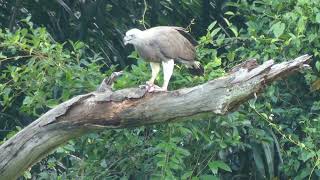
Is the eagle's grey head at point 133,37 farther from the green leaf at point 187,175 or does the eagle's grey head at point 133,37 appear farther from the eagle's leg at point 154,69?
the green leaf at point 187,175

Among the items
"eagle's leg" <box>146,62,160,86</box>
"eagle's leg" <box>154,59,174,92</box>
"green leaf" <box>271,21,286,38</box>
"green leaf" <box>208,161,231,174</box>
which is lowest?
"green leaf" <box>208,161,231,174</box>

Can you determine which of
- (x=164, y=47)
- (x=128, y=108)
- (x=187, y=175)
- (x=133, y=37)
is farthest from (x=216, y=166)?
(x=128, y=108)

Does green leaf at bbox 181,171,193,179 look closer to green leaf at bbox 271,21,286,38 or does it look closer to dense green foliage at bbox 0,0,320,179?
dense green foliage at bbox 0,0,320,179

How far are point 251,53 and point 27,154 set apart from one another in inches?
81.6

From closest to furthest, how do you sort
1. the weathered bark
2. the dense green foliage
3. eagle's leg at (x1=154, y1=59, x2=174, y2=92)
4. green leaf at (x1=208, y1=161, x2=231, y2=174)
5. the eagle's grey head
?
the weathered bark → eagle's leg at (x1=154, y1=59, x2=174, y2=92) → the eagle's grey head → green leaf at (x1=208, y1=161, x2=231, y2=174) → the dense green foliage

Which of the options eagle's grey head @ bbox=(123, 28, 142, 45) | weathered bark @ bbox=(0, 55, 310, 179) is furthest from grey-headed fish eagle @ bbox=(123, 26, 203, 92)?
weathered bark @ bbox=(0, 55, 310, 179)

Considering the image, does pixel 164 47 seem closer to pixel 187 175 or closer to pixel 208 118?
pixel 208 118

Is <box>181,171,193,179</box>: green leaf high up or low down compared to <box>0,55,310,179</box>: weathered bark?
down

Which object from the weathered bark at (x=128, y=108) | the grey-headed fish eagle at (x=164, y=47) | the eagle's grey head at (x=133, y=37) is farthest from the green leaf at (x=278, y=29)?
the weathered bark at (x=128, y=108)

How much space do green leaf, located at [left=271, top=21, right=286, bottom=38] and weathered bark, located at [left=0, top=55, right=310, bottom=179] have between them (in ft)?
5.99

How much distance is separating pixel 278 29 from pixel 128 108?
1941 millimetres

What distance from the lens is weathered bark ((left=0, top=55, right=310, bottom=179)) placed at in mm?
4684

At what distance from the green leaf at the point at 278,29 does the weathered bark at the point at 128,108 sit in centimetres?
182

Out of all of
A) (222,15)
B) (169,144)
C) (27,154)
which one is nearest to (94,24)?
(222,15)
